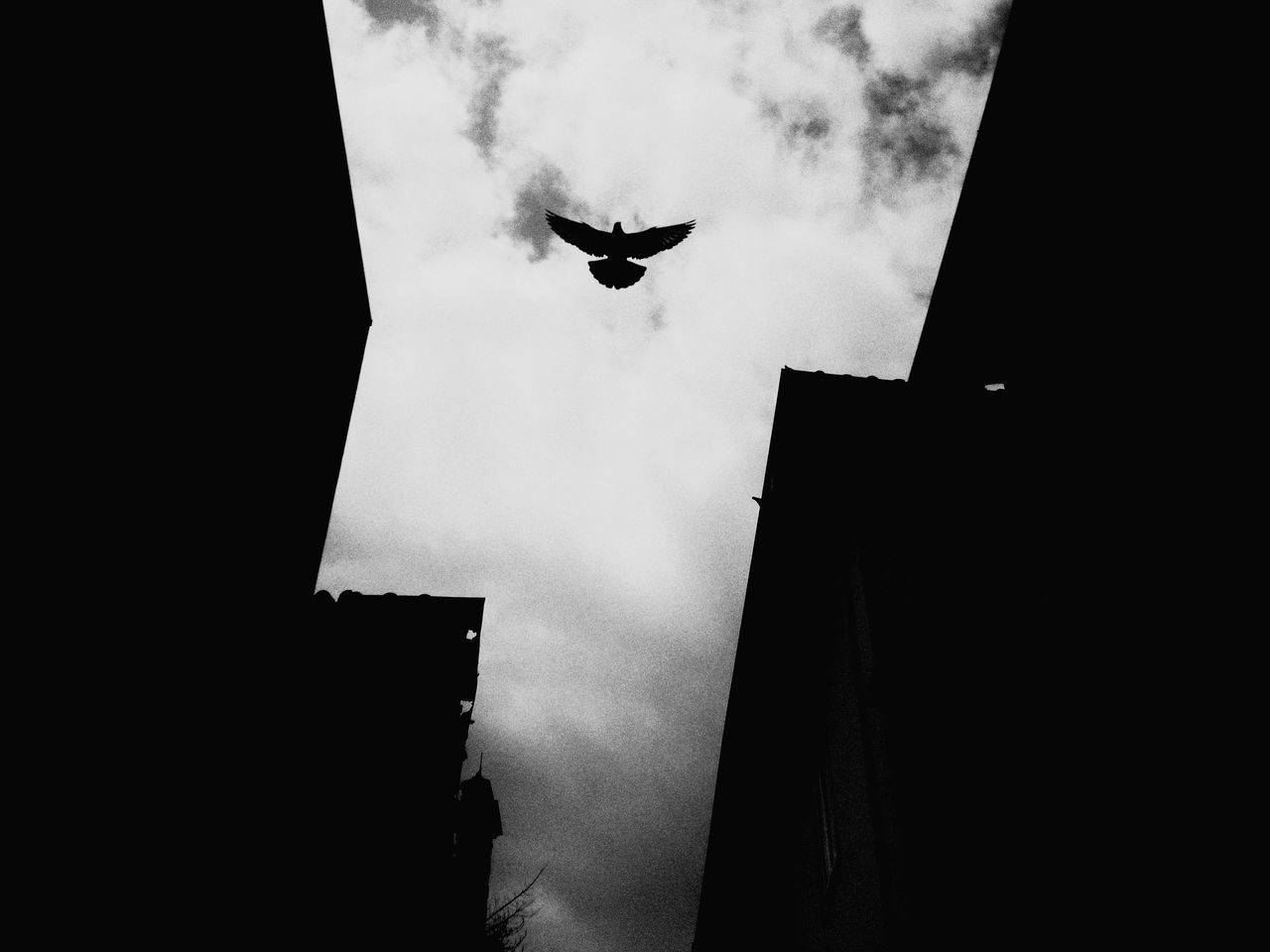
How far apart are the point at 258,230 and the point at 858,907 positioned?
22.9 ft

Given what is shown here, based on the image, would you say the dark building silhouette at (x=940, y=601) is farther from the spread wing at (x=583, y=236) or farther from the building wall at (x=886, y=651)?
the spread wing at (x=583, y=236)

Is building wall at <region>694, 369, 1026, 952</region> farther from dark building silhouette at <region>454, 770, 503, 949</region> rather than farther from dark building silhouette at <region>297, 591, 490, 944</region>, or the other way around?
dark building silhouette at <region>454, 770, 503, 949</region>

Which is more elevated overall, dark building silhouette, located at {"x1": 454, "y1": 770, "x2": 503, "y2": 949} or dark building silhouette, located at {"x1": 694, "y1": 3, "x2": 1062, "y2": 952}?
dark building silhouette, located at {"x1": 694, "y1": 3, "x2": 1062, "y2": 952}

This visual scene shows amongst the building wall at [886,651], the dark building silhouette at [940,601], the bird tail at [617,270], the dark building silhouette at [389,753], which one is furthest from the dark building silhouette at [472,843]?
the bird tail at [617,270]

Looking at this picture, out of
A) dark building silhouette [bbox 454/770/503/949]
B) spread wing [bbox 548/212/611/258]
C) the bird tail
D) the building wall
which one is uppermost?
spread wing [bbox 548/212/611/258]

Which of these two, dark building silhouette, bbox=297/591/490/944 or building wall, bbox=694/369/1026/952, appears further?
dark building silhouette, bbox=297/591/490/944

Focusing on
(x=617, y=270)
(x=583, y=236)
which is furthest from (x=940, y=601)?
(x=583, y=236)

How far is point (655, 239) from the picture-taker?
712cm

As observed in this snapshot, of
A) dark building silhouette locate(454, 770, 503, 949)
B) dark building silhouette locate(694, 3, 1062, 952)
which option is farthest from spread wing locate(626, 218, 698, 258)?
dark building silhouette locate(454, 770, 503, 949)

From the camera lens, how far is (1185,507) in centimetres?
308

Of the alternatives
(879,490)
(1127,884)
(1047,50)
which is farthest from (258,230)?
(1127,884)

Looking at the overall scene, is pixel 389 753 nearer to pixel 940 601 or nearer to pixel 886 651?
pixel 886 651

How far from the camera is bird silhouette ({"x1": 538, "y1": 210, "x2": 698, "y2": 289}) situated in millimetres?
7016

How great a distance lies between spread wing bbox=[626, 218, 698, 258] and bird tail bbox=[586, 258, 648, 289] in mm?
116
